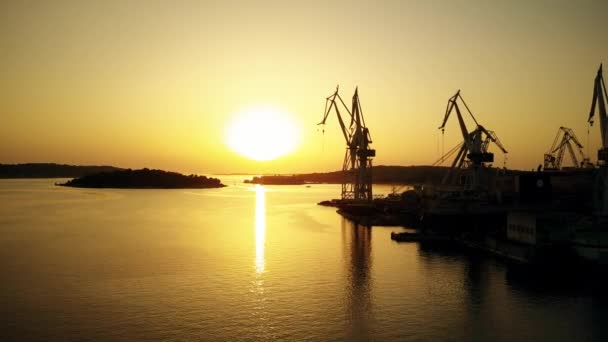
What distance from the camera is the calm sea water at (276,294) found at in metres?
21.1

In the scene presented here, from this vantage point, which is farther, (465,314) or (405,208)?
(405,208)

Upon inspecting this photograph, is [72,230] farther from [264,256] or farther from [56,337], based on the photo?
[56,337]

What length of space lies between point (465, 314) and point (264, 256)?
19.7 meters

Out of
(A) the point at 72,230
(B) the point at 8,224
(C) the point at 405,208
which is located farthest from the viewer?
(C) the point at 405,208

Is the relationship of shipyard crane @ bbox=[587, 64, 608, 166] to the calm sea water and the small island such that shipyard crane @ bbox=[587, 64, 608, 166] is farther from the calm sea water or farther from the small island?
the small island

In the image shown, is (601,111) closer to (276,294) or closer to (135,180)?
(276,294)

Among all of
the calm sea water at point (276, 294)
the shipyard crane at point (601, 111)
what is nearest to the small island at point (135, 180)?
the calm sea water at point (276, 294)

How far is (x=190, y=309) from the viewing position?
23969mm

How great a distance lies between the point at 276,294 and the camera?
2711 centimetres

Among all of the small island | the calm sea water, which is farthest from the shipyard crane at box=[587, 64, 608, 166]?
the small island

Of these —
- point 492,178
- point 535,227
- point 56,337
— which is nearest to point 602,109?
point 535,227

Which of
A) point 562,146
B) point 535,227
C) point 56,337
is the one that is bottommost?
point 56,337

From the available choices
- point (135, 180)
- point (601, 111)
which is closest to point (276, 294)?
point (601, 111)

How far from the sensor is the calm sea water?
2109 centimetres
